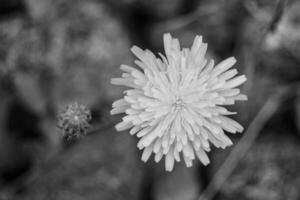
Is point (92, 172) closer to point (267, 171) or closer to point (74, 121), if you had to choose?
point (74, 121)

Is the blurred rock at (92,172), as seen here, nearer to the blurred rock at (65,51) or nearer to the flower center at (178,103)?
the blurred rock at (65,51)

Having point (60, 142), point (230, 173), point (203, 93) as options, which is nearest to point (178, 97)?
point (203, 93)

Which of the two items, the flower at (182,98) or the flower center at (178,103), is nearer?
the flower at (182,98)

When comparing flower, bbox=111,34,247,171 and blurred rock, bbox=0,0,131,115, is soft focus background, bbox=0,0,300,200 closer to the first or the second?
blurred rock, bbox=0,0,131,115

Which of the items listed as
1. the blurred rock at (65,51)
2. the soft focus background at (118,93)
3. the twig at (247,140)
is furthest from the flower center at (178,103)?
the blurred rock at (65,51)

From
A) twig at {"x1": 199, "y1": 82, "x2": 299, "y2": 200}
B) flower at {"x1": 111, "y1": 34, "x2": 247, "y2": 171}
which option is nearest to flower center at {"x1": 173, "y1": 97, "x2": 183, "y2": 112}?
flower at {"x1": 111, "y1": 34, "x2": 247, "y2": 171}
